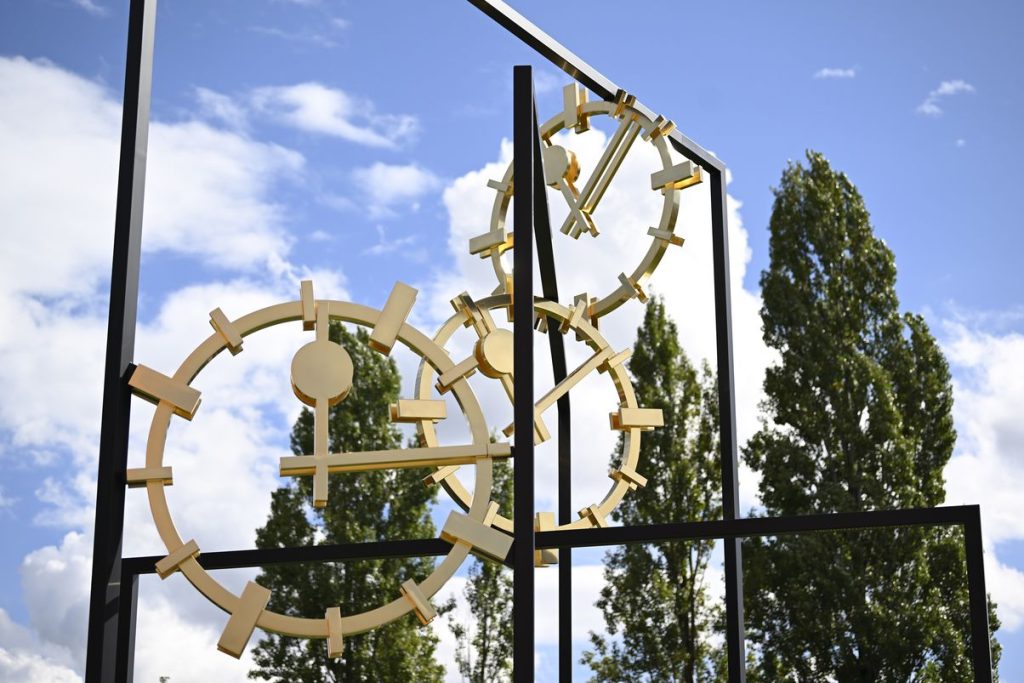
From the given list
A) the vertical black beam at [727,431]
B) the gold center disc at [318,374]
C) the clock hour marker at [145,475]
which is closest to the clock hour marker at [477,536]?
the gold center disc at [318,374]

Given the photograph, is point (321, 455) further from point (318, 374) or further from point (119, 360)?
point (119, 360)

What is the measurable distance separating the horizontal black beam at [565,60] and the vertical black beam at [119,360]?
166 cm

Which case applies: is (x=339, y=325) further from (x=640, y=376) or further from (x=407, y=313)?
(x=407, y=313)

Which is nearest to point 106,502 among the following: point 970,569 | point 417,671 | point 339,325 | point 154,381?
point 154,381

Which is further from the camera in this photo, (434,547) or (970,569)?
(434,547)

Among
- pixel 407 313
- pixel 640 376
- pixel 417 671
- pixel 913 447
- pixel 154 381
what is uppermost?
pixel 640 376

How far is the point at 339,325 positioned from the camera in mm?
18734

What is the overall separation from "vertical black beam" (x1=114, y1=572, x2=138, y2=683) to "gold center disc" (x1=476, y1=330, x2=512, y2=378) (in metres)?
1.85

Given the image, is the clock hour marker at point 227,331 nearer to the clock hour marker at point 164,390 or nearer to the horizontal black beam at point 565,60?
the clock hour marker at point 164,390

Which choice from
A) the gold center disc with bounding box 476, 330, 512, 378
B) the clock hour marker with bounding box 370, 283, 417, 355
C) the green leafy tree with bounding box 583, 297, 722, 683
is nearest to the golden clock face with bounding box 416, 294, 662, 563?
the gold center disc with bounding box 476, 330, 512, 378

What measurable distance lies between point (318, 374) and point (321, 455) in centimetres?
32

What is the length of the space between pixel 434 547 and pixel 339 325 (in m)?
14.2

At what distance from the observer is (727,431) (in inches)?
265

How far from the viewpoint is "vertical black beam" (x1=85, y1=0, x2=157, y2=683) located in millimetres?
4203
